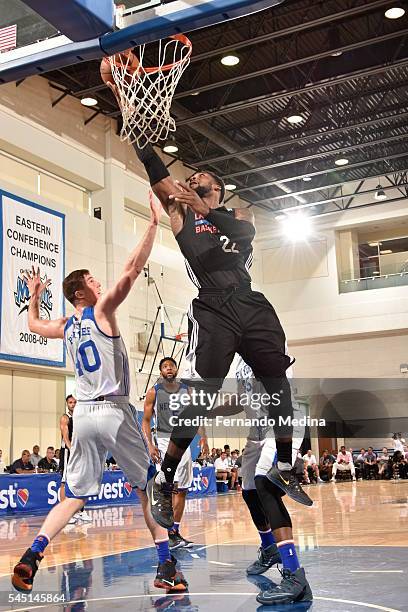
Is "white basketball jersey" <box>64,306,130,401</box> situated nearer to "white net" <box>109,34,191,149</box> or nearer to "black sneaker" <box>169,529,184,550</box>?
"white net" <box>109,34,191,149</box>

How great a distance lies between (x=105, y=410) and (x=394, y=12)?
15.7 metres

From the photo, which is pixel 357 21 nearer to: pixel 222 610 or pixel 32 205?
pixel 32 205

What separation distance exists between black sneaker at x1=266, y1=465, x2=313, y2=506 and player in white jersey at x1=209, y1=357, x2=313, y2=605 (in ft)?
0.53

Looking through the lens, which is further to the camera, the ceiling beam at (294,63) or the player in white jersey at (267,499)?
the ceiling beam at (294,63)

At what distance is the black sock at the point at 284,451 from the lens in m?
4.83

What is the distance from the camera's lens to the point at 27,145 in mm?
19453

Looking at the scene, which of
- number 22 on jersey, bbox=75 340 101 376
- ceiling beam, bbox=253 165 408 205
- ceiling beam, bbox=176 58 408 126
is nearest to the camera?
number 22 on jersey, bbox=75 340 101 376

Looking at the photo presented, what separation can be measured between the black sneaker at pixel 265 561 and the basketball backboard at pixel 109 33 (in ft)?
13.1

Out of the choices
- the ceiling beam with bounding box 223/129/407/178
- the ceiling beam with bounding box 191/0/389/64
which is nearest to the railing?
the ceiling beam with bounding box 223/129/407/178

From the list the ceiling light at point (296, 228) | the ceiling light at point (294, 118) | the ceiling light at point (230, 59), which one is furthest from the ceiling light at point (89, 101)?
the ceiling light at point (296, 228)

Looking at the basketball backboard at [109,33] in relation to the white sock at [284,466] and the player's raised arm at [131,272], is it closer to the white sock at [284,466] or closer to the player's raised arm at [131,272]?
the player's raised arm at [131,272]

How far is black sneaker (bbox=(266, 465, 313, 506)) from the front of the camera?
187 inches

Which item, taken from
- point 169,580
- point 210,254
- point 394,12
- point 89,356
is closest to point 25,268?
point 394,12

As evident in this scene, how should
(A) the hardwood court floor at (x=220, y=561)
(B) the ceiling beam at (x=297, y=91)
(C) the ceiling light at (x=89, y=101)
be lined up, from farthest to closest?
(C) the ceiling light at (x=89, y=101) → (B) the ceiling beam at (x=297, y=91) → (A) the hardwood court floor at (x=220, y=561)
